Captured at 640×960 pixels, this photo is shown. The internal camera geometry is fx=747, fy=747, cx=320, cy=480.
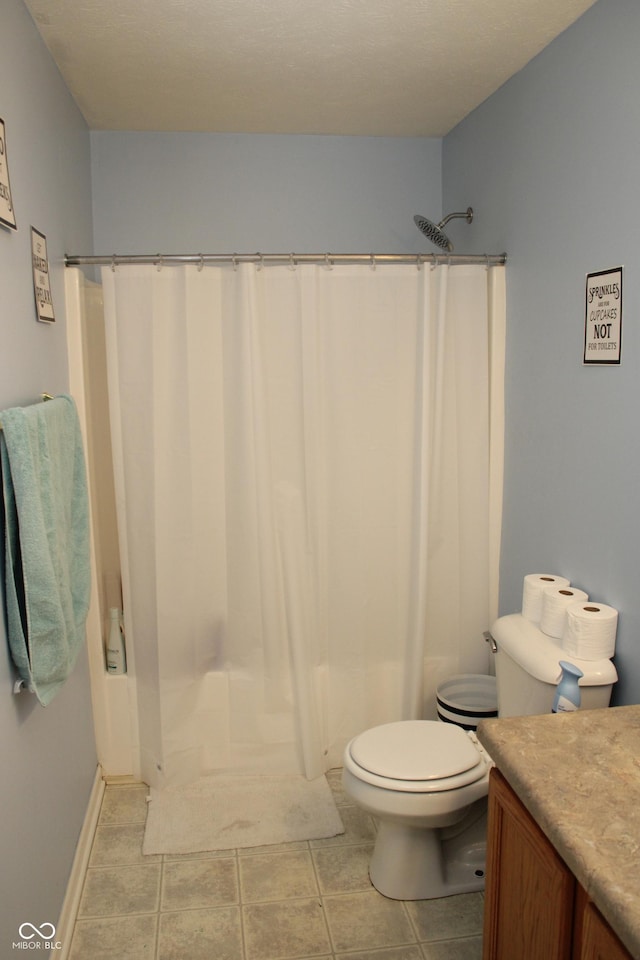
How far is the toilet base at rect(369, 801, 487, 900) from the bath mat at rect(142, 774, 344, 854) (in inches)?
11.7

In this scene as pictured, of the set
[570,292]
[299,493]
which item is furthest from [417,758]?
[570,292]

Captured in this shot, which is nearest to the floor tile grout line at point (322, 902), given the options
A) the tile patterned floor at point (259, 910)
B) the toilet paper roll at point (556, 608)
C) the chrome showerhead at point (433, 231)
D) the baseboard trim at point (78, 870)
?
the tile patterned floor at point (259, 910)

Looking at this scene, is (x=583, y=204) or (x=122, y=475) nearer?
(x=583, y=204)

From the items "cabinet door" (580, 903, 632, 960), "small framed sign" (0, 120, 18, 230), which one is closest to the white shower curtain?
"small framed sign" (0, 120, 18, 230)

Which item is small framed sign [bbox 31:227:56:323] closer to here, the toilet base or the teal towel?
the teal towel

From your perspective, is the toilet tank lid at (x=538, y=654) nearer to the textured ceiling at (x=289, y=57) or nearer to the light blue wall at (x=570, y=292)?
the light blue wall at (x=570, y=292)

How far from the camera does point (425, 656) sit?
2.77 m

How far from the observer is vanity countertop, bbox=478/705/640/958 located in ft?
3.49

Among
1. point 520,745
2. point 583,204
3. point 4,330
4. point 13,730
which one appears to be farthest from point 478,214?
point 13,730

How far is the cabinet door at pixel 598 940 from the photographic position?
1059 millimetres

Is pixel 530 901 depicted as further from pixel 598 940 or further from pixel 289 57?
pixel 289 57

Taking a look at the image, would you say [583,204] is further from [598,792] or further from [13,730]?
[13,730]

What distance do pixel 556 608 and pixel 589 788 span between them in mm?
727

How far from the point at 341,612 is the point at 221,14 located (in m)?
1.88
